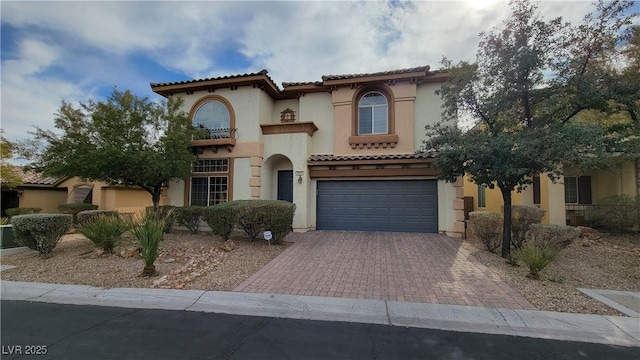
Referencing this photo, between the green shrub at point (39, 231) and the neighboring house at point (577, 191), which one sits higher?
the neighboring house at point (577, 191)

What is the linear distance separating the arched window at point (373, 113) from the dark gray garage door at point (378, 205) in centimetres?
244

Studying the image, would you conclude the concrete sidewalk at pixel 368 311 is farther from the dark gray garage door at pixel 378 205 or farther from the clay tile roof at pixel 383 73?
the clay tile roof at pixel 383 73

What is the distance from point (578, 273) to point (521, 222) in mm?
2081

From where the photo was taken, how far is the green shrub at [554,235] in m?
8.28

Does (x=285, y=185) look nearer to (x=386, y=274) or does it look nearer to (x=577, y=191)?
(x=386, y=274)

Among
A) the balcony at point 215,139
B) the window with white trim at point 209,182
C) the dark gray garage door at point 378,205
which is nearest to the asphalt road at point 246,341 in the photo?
the dark gray garage door at point 378,205

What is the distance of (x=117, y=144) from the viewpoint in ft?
34.9

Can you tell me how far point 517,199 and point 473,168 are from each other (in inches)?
400

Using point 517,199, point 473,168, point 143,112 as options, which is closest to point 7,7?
point 143,112

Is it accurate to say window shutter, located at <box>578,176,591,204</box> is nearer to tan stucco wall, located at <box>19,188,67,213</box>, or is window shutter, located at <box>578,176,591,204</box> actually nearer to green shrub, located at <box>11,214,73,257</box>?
green shrub, located at <box>11,214,73,257</box>

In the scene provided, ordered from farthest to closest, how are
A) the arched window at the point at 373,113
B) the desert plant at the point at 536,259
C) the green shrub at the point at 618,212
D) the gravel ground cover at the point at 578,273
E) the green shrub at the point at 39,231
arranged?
1. the arched window at the point at 373,113
2. the green shrub at the point at 618,212
3. the green shrub at the point at 39,231
4. the desert plant at the point at 536,259
5. the gravel ground cover at the point at 578,273

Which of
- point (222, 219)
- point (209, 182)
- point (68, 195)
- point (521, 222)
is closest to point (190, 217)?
point (209, 182)

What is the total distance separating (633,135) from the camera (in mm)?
8523

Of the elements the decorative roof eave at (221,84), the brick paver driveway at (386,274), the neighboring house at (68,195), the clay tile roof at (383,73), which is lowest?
the brick paver driveway at (386,274)
